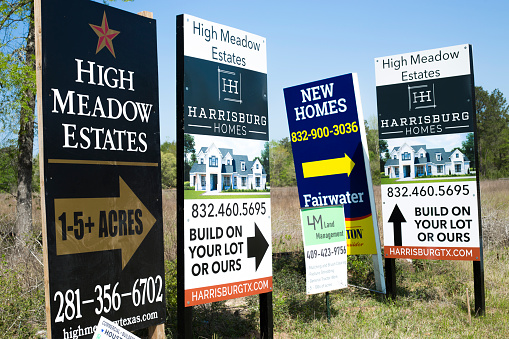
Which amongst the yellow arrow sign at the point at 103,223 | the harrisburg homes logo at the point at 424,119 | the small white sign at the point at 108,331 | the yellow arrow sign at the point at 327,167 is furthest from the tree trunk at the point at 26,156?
the small white sign at the point at 108,331

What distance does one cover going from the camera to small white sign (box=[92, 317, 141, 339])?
11.5 ft

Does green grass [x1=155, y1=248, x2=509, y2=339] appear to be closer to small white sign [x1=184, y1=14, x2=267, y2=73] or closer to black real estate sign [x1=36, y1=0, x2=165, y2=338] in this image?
black real estate sign [x1=36, y1=0, x2=165, y2=338]

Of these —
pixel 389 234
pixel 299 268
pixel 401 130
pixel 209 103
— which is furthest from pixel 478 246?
pixel 209 103

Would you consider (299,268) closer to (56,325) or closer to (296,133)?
(296,133)

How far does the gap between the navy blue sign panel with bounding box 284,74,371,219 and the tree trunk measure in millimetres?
7989

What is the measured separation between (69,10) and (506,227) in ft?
38.5

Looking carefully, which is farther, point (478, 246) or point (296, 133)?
point (296, 133)

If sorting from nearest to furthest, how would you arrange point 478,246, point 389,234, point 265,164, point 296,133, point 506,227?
point 265,164 → point 478,246 → point 389,234 → point 296,133 → point 506,227

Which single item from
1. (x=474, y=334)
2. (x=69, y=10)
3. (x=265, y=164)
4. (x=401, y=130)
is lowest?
(x=474, y=334)

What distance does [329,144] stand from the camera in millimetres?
8461

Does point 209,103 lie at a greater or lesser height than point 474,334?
greater

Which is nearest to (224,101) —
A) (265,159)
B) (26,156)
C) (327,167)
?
(265,159)

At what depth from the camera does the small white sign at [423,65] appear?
24.7 feet

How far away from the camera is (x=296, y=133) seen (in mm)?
8805
